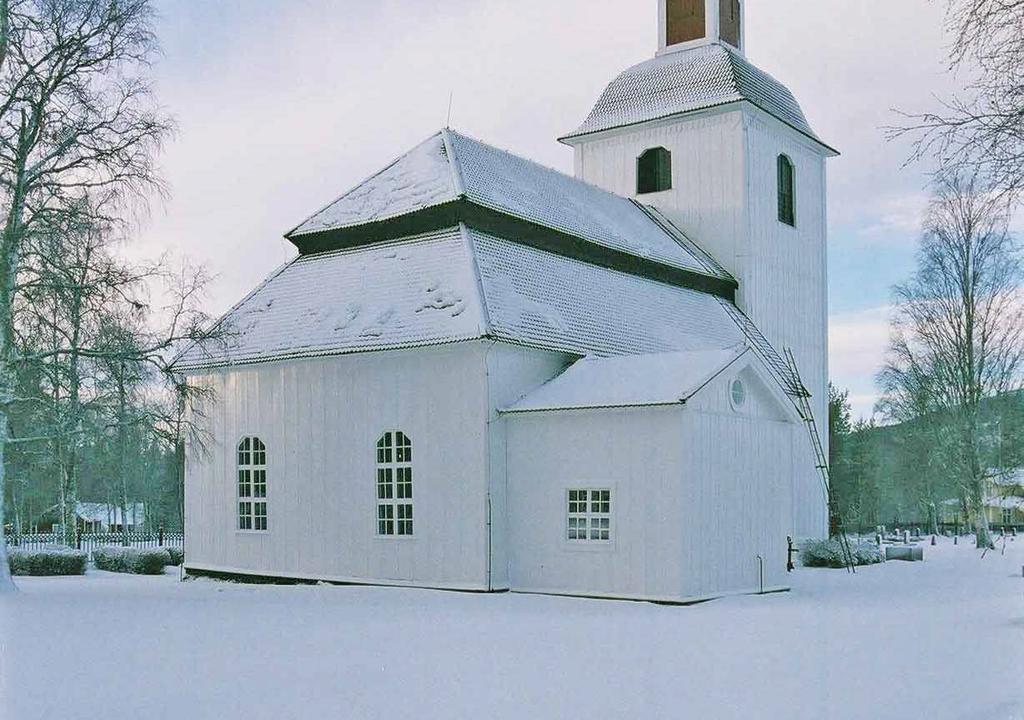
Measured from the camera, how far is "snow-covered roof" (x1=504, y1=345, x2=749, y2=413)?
18703 mm

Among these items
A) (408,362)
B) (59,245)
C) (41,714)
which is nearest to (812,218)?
(408,362)

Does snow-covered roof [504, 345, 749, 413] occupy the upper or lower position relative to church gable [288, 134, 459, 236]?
lower

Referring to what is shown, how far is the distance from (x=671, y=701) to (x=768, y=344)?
20.9m

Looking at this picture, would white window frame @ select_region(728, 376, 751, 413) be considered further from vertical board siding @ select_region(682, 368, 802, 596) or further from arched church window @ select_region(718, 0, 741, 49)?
arched church window @ select_region(718, 0, 741, 49)

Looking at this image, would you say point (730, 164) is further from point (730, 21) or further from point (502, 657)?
point (502, 657)

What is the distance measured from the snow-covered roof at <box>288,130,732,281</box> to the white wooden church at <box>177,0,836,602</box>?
8 centimetres

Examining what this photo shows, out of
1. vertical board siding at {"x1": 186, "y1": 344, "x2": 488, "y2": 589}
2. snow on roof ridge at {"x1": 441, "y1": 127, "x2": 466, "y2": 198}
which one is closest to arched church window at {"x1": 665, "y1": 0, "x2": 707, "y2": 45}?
snow on roof ridge at {"x1": 441, "y1": 127, "x2": 466, "y2": 198}

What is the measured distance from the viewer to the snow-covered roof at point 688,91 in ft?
105

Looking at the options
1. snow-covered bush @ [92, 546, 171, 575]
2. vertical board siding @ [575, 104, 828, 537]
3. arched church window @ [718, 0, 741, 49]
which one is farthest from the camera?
arched church window @ [718, 0, 741, 49]

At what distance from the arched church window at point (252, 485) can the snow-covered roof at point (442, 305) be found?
6.00 feet

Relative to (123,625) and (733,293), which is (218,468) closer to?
(123,625)

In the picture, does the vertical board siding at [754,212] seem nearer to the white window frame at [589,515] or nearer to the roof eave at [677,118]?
the roof eave at [677,118]

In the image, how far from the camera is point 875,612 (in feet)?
56.7

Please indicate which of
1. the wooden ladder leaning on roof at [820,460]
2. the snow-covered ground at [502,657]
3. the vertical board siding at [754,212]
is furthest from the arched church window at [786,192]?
the snow-covered ground at [502,657]
